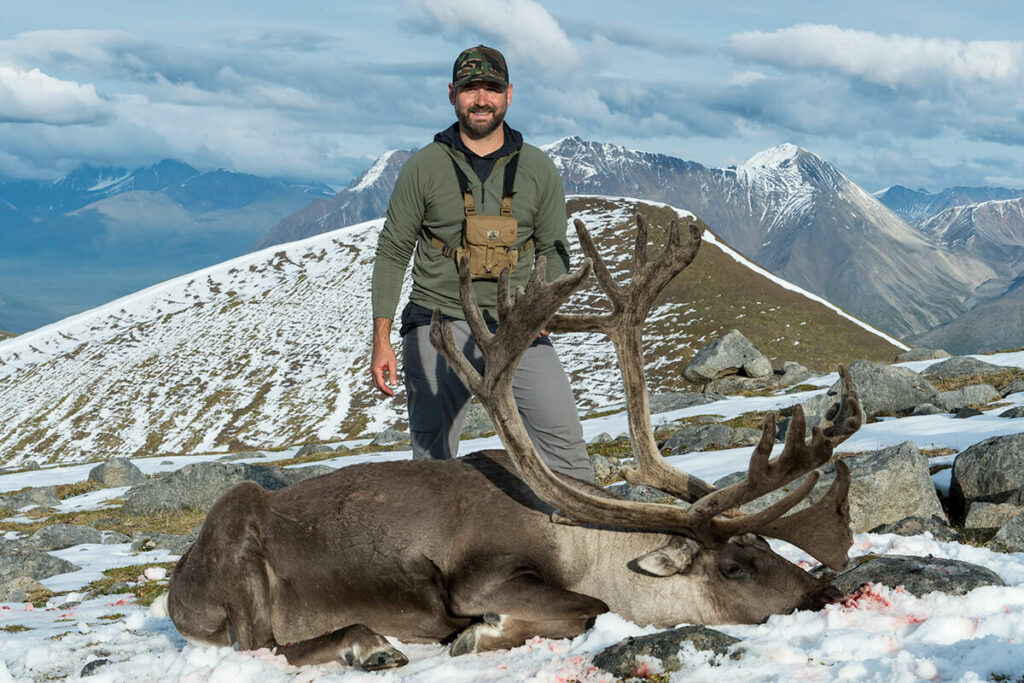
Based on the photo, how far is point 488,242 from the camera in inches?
362

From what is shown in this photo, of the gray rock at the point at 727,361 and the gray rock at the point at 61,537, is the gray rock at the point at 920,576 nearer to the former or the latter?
the gray rock at the point at 61,537

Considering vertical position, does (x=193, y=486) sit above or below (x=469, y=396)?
below

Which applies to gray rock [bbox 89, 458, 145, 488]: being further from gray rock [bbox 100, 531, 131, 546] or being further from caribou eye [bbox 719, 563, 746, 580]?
caribou eye [bbox 719, 563, 746, 580]

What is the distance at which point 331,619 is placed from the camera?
7348mm

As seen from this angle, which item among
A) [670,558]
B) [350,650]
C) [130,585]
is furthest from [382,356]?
[130,585]

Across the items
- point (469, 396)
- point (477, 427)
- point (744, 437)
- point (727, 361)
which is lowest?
point (477, 427)

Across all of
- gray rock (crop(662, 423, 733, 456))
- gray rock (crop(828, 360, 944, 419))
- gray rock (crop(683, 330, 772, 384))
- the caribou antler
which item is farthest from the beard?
gray rock (crop(683, 330, 772, 384))

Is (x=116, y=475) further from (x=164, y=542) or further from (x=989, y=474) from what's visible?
(x=989, y=474)

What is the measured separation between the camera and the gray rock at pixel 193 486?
983 inches

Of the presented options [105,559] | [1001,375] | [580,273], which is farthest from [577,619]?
[1001,375]

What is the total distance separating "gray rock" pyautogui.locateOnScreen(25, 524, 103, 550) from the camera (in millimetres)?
18812

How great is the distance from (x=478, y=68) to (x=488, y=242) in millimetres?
1768

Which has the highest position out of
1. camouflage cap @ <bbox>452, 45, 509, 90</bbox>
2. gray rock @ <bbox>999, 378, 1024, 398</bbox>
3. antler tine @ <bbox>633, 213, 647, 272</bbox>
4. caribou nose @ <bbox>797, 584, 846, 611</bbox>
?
camouflage cap @ <bbox>452, 45, 509, 90</bbox>

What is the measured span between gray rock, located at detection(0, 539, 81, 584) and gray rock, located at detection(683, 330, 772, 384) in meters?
46.2
